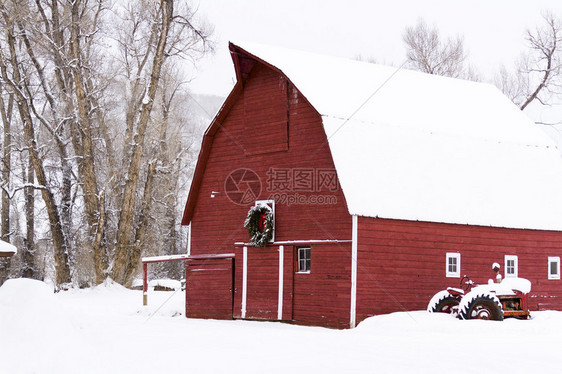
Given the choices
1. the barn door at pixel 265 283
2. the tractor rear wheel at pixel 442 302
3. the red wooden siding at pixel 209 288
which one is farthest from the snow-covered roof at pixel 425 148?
the red wooden siding at pixel 209 288

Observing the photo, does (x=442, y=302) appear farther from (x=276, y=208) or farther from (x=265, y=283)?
(x=276, y=208)

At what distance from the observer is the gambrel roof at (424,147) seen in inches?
720

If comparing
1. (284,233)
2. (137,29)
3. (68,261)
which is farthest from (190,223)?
(137,29)

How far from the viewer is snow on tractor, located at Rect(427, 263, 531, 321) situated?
1642cm

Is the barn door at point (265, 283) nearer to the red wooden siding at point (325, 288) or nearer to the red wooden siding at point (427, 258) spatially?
the red wooden siding at point (325, 288)

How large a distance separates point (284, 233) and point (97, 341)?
28.2 ft

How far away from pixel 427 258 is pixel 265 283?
3964mm

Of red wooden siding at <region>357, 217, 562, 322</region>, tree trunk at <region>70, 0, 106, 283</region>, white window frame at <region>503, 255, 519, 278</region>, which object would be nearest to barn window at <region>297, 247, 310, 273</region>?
red wooden siding at <region>357, 217, 562, 322</region>

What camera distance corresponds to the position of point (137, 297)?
88.8ft

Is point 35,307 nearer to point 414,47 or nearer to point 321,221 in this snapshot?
point 321,221

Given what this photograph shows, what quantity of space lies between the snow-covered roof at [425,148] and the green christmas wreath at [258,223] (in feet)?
8.67

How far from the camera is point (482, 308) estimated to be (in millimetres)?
16750

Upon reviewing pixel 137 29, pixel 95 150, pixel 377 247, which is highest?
pixel 137 29

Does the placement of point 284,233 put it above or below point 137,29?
below
